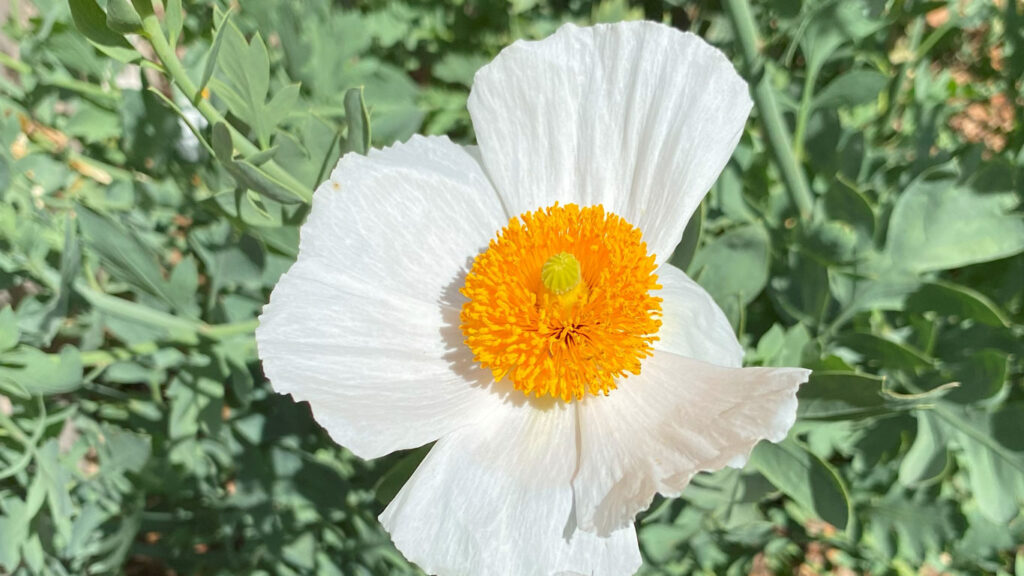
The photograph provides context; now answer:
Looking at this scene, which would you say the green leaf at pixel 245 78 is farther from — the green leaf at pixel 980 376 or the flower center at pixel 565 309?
the green leaf at pixel 980 376

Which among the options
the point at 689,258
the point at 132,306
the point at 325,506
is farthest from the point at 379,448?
the point at 325,506

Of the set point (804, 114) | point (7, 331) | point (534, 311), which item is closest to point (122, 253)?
point (7, 331)

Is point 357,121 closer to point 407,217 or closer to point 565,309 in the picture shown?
point 407,217

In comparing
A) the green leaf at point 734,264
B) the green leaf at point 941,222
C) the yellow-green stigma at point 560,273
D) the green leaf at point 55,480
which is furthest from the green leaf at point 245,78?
the green leaf at point 941,222

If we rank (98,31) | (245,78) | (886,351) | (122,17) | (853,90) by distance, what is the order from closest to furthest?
1. (122,17)
2. (98,31)
3. (245,78)
4. (886,351)
5. (853,90)

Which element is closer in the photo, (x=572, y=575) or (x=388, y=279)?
(x=572, y=575)

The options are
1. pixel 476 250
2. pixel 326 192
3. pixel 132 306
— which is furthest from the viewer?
pixel 132 306

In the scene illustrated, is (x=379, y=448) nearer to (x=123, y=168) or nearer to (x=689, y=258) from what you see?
(x=689, y=258)
